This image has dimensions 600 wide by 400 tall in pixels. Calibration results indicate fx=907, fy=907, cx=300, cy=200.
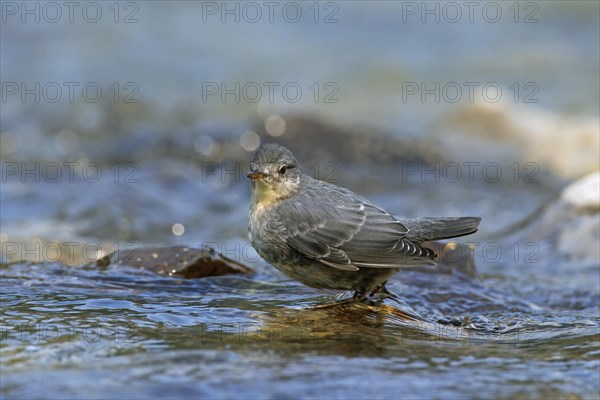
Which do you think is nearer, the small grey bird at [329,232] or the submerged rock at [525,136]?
the small grey bird at [329,232]

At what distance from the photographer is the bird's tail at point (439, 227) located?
521cm

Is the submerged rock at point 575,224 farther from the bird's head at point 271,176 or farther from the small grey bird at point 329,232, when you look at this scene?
the bird's head at point 271,176

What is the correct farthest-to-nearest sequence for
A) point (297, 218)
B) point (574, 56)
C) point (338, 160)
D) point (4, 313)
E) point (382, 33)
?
point (382, 33) → point (574, 56) → point (338, 160) → point (297, 218) → point (4, 313)

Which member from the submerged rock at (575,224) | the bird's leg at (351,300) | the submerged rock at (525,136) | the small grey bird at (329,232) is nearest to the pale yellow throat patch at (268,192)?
the small grey bird at (329,232)

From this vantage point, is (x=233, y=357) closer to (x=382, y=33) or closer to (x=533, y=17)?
(x=382, y=33)

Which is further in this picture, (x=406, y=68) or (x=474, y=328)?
(x=406, y=68)

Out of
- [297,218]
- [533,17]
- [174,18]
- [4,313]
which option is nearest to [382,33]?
[533,17]

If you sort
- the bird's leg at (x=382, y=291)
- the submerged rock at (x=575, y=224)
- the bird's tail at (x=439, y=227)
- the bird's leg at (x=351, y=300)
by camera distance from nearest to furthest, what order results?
the bird's leg at (x=351, y=300) → the bird's tail at (x=439, y=227) → the bird's leg at (x=382, y=291) → the submerged rock at (x=575, y=224)

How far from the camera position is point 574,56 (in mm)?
14602

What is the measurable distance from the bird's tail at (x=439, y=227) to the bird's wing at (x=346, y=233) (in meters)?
0.08

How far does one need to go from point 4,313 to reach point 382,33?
12.0m

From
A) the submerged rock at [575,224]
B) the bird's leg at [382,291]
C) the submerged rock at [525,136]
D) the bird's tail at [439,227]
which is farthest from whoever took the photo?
the submerged rock at [525,136]

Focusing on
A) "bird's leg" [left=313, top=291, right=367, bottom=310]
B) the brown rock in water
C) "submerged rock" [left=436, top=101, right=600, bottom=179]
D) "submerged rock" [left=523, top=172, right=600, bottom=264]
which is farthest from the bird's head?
"submerged rock" [left=436, top=101, right=600, bottom=179]

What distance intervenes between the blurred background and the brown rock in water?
29cm
